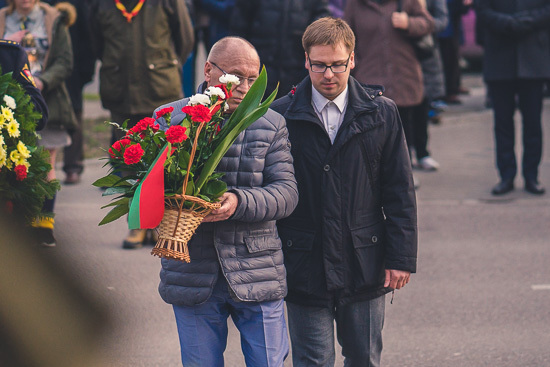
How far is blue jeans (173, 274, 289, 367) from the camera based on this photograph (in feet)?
11.6

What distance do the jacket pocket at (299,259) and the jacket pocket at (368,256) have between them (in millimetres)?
189

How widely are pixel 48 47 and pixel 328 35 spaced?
460cm

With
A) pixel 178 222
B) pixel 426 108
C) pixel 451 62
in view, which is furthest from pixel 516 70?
pixel 178 222

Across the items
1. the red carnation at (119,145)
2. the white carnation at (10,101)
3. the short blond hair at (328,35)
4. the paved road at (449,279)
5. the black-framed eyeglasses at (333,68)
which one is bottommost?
the paved road at (449,279)

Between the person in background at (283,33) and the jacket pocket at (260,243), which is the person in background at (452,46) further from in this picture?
the jacket pocket at (260,243)

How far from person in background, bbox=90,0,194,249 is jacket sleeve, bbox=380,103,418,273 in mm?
3817

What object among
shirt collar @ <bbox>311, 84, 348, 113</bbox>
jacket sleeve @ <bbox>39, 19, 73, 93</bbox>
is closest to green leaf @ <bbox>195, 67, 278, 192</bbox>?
shirt collar @ <bbox>311, 84, 348, 113</bbox>

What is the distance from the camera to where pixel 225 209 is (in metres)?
3.28

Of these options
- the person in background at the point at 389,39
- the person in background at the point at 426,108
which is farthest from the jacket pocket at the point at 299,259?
the person in background at the point at 426,108

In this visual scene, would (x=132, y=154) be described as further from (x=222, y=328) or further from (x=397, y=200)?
(x=397, y=200)

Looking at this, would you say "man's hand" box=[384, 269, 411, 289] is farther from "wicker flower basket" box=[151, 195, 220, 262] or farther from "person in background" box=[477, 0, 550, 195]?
"person in background" box=[477, 0, 550, 195]

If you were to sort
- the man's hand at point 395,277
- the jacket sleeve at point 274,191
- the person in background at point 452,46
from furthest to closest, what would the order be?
the person in background at point 452,46
the man's hand at point 395,277
the jacket sleeve at point 274,191

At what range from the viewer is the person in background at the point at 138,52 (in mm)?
7352

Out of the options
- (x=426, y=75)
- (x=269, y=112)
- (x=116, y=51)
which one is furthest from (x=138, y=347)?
(x=426, y=75)
